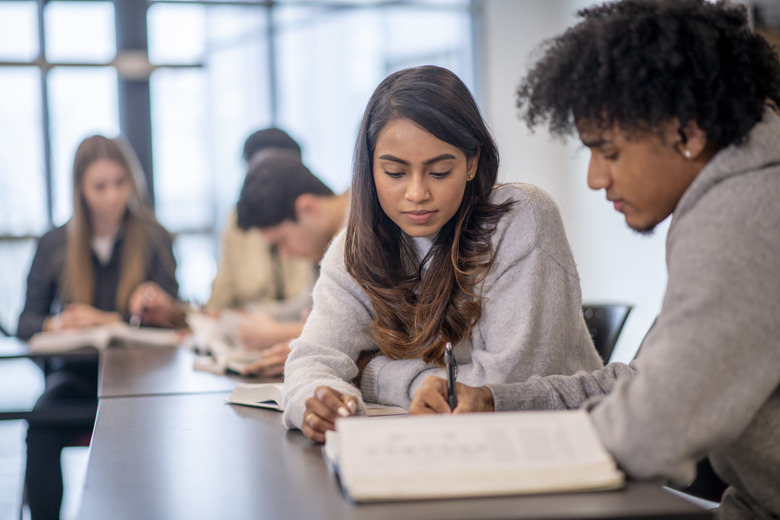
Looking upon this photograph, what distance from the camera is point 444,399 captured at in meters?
1.28

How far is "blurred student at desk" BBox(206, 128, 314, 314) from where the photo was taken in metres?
3.75

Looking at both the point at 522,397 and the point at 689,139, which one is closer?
the point at 689,139

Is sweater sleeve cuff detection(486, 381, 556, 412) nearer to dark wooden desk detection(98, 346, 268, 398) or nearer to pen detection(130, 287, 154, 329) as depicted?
dark wooden desk detection(98, 346, 268, 398)

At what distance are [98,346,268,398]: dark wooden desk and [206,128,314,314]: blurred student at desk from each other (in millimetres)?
1070

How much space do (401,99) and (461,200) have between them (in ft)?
0.71

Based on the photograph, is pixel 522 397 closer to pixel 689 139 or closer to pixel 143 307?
pixel 689 139

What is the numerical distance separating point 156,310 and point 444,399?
7.23 ft

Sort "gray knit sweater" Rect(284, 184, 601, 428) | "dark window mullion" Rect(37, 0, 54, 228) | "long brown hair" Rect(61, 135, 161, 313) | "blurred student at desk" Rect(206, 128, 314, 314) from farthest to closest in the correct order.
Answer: "dark window mullion" Rect(37, 0, 54, 228) → "blurred student at desk" Rect(206, 128, 314, 314) → "long brown hair" Rect(61, 135, 161, 313) → "gray knit sweater" Rect(284, 184, 601, 428)

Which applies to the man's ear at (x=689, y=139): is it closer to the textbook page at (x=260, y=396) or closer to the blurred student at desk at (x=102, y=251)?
the textbook page at (x=260, y=396)

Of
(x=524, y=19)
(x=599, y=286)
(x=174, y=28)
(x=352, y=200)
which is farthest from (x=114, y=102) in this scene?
(x=352, y=200)

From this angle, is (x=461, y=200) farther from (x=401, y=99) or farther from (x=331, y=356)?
(x=331, y=356)

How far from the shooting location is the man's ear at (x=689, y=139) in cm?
112

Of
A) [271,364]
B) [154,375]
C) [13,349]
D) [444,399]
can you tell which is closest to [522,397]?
[444,399]

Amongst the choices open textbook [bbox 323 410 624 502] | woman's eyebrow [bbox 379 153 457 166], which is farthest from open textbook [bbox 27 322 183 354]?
open textbook [bbox 323 410 624 502]
